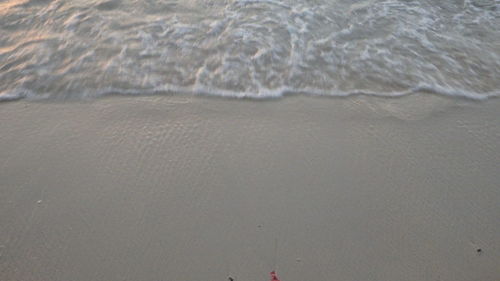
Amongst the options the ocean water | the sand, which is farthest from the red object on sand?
the ocean water

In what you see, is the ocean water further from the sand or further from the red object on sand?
the red object on sand

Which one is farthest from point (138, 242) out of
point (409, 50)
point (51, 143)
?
point (409, 50)

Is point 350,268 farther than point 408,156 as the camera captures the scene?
No

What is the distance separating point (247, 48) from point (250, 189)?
4.77 feet

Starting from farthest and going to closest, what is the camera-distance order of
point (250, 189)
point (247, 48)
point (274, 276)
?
1. point (247, 48)
2. point (250, 189)
3. point (274, 276)

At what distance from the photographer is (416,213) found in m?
2.07

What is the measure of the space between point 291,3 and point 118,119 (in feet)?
6.94

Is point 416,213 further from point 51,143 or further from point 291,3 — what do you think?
point 291,3

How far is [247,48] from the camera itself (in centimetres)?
325

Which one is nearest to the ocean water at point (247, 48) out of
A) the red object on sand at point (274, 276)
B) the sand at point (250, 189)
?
the sand at point (250, 189)

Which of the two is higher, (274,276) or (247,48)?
(247,48)

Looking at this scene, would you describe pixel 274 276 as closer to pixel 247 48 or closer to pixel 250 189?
pixel 250 189

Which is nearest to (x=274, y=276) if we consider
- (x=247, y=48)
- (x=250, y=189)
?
(x=250, y=189)

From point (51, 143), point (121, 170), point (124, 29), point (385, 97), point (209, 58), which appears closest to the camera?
point (121, 170)
